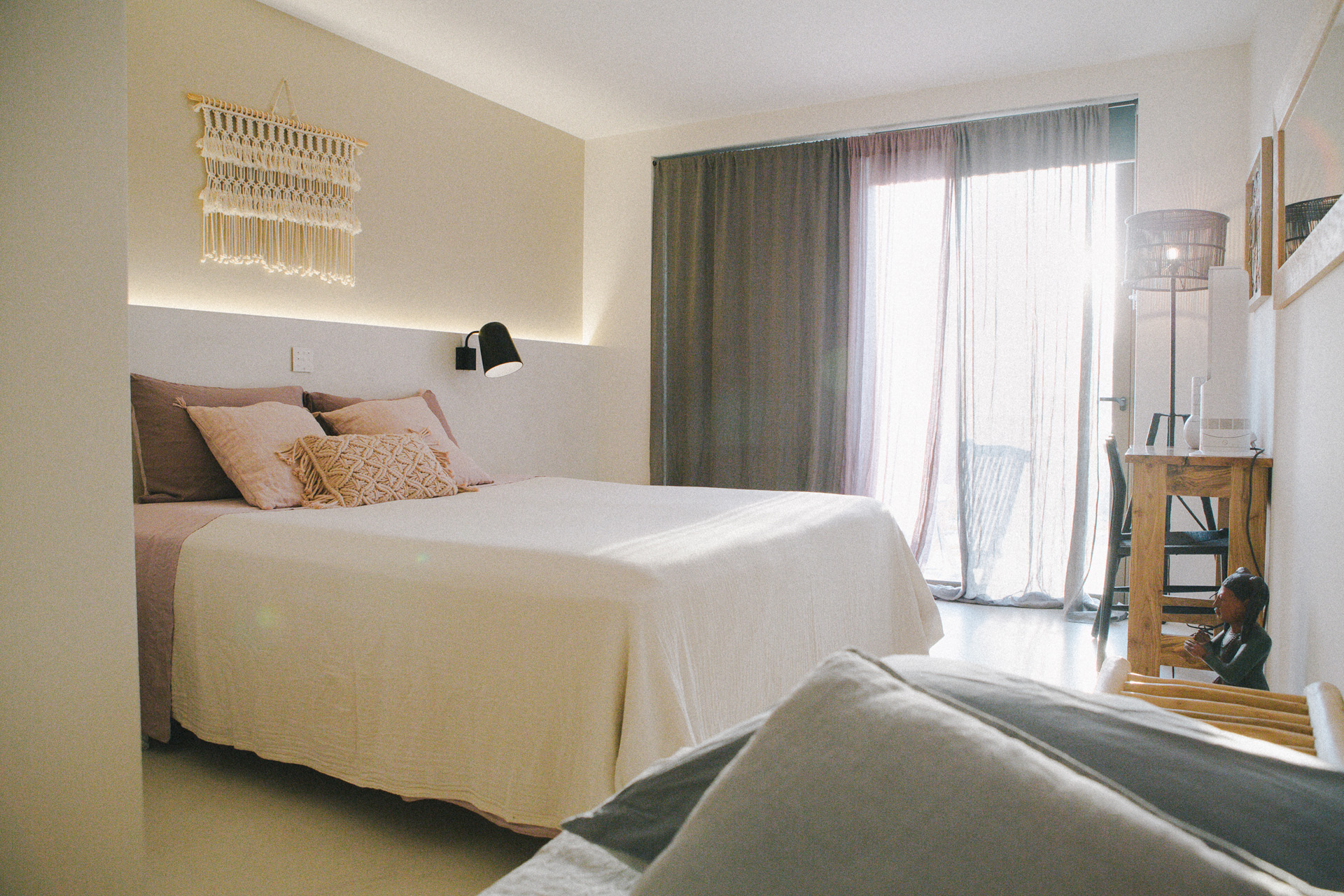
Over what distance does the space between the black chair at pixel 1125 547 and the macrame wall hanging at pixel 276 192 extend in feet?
10.5

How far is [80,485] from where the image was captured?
56.5 inches

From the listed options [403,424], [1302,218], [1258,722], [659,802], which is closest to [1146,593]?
[1302,218]

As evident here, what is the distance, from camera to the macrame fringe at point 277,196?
3.26 meters

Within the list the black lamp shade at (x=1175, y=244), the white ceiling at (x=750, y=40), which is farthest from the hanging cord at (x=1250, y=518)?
the white ceiling at (x=750, y=40)

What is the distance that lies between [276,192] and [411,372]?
36.3 inches

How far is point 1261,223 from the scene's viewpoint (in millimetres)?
2830

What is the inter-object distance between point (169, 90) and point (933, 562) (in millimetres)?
4024

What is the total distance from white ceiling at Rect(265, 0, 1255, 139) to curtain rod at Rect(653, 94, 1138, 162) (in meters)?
0.18

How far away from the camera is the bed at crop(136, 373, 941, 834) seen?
1746 mm

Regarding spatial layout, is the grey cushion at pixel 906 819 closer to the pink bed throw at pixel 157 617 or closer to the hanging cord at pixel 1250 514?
the pink bed throw at pixel 157 617

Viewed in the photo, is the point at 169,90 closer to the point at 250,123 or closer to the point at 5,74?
the point at 250,123

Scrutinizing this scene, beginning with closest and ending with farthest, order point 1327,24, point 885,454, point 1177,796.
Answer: point 1177,796 < point 1327,24 < point 885,454

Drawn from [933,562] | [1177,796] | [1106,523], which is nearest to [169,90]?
[1177,796]

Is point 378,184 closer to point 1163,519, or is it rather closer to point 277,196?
point 277,196
